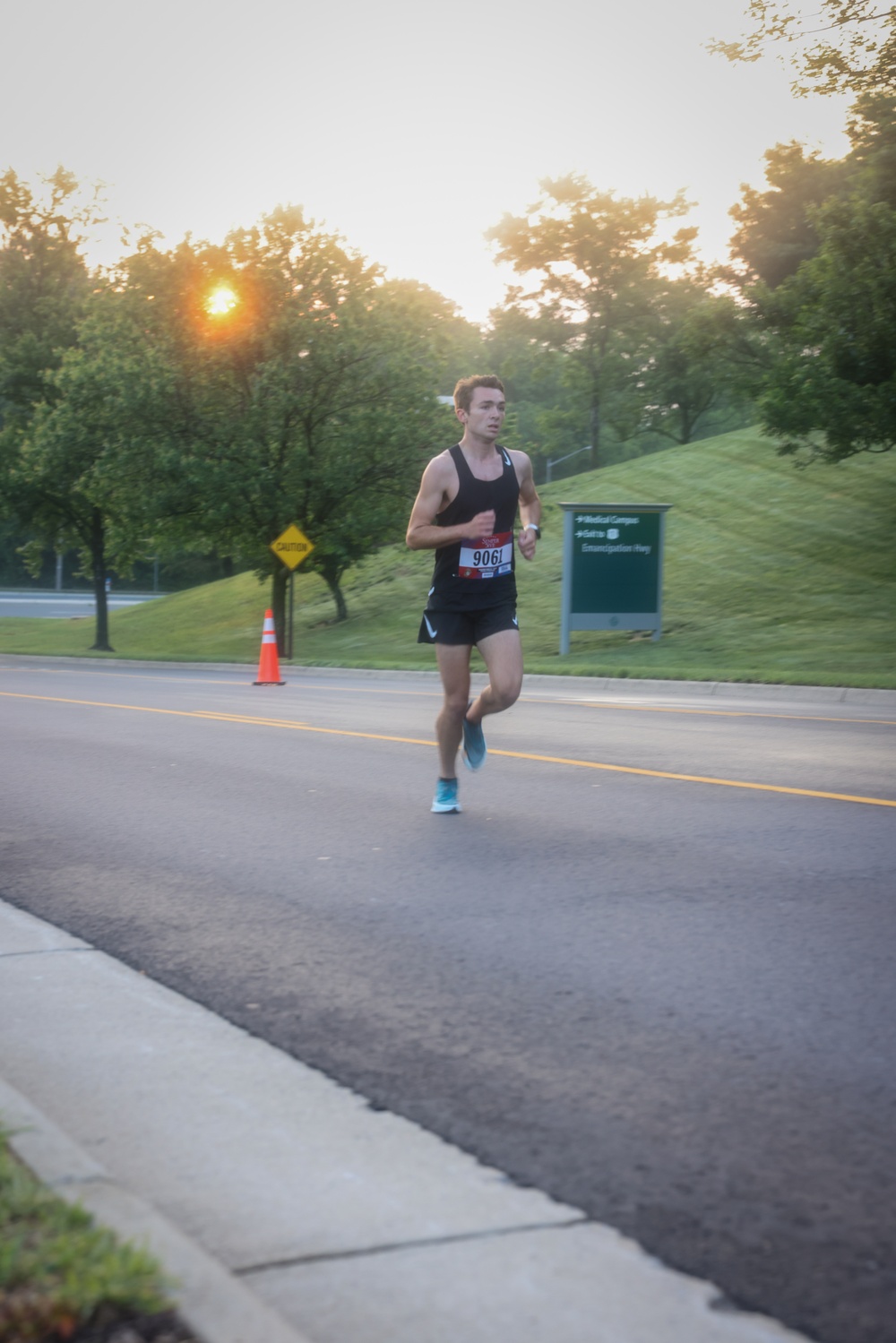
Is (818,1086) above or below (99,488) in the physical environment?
below

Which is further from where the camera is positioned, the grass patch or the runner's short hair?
the runner's short hair

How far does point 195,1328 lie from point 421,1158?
3.11ft

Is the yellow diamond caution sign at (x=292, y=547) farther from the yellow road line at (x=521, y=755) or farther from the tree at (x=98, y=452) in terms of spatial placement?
the yellow road line at (x=521, y=755)

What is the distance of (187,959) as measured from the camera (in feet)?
16.7

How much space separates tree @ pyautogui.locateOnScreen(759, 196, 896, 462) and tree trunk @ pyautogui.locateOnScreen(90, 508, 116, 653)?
2047cm

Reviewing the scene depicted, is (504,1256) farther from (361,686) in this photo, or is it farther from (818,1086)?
(361,686)

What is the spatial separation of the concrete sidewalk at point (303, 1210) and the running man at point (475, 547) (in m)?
3.63

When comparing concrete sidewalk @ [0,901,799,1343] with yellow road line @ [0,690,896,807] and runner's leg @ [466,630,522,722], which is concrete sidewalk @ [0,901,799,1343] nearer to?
runner's leg @ [466,630,522,722]

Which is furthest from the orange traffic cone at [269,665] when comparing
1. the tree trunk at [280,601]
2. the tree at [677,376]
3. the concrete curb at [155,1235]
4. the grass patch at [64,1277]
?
the tree at [677,376]

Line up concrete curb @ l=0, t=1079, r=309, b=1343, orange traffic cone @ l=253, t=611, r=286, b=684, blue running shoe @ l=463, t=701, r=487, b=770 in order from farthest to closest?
orange traffic cone @ l=253, t=611, r=286, b=684 < blue running shoe @ l=463, t=701, r=487, b=770 < concrete curb @ l=0, t=1079, r=309, b=1343

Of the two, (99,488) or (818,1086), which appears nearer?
(818,1086)

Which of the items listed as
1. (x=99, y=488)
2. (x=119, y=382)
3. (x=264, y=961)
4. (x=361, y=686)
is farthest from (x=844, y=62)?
(x=264, y=961)

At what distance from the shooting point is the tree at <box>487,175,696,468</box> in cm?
5819

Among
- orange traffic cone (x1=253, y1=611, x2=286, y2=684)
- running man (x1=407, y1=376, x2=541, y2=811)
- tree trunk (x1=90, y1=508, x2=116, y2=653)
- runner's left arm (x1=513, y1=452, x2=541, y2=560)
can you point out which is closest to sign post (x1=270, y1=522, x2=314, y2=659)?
orange traffic cone (x1=253, y1=611, x2=286, y2=684)
